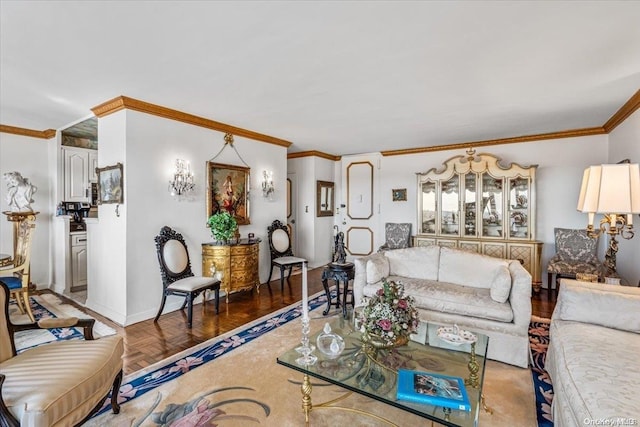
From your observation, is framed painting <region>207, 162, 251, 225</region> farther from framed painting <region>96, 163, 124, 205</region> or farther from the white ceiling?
framed painting <region>96, 163, 124, 205</region>

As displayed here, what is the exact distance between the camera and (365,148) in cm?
625

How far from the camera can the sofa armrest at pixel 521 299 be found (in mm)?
2535

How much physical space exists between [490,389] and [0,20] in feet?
13.6

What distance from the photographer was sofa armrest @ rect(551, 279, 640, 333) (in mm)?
2145

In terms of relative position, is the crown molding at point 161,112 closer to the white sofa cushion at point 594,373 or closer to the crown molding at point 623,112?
the white sofa cushion at point 594,373

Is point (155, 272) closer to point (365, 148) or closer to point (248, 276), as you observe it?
point (248, 276)

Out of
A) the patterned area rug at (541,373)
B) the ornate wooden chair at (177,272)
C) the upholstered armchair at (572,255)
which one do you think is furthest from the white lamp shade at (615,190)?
the ornate wooden chair at (177,272)

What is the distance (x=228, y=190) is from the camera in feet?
15.0

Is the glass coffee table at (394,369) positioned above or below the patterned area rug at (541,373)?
above

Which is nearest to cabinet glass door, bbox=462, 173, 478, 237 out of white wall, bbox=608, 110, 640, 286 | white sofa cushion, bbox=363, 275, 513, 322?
white wall, bbox=608, 110, 640, 286

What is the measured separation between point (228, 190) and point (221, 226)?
0.74m

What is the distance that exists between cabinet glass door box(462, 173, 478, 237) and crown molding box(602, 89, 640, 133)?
182 cm

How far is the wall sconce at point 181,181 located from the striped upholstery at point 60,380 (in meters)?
2.28

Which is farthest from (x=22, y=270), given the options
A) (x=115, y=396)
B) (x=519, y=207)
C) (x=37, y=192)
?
(x=519, y=207)
